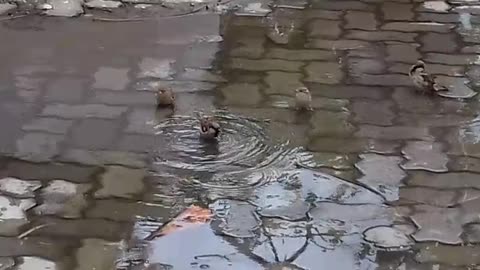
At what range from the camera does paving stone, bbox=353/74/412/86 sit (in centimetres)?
548

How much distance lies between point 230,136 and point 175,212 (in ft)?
2.47

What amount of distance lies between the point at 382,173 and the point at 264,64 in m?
1.44

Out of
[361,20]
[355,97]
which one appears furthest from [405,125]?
[361,20]

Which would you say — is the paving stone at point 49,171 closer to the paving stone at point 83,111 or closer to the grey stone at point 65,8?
the paving stone at point 83,111

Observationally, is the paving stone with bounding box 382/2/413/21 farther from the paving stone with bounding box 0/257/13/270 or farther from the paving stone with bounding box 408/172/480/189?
the paving stone with bounding box 0/257/13/270

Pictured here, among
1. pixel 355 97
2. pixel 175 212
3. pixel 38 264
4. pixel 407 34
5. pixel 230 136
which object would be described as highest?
pixel 407 34

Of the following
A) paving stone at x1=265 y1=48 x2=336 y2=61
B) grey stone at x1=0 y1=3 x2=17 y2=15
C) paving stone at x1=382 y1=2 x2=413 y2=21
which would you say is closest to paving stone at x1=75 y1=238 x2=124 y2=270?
paving stone at x1=265 y1=48 x2=336 y2=61

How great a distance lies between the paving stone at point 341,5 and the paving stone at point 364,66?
3.03 feet

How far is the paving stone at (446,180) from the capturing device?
4.41 meters

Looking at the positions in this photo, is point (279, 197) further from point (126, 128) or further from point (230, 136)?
point (126, 128)

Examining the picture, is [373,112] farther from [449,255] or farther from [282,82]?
[449,255]

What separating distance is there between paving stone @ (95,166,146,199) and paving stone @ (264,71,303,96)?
44.2 inches

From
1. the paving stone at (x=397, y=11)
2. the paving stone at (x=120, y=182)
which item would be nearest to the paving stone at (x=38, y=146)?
the paving stone at (x=120, y=182)

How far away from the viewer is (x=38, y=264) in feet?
12.6
